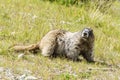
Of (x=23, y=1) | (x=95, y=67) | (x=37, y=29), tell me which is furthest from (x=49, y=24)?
(x=95, y=67)

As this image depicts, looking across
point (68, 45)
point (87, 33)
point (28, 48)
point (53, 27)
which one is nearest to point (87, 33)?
point (87, 33)

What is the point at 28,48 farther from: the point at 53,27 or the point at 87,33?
the point at 53,27

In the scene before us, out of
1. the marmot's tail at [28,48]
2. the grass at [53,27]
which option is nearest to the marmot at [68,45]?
the marmot's tail at [28,48]

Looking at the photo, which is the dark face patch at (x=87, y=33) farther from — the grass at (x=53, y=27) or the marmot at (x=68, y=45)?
the grass at (x=53, y=27)

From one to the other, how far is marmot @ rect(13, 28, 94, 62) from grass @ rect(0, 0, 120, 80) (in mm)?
205

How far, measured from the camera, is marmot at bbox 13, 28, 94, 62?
8.45 metres

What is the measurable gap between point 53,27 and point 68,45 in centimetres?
239

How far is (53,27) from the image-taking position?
10875 millimetres

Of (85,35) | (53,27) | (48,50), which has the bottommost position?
(48,50)

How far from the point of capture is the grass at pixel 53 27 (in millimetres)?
7542

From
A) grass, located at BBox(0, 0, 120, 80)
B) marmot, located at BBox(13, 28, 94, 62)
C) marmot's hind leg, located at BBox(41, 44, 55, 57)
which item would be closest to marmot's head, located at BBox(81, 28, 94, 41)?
marmot, located at BBox(13, 28, 94, 62)

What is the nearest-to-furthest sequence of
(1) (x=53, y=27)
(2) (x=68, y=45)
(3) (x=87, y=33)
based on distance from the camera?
(3) (x=87, y=33) < (2) (x=68, y=45) < (1) (x=53, y=27)

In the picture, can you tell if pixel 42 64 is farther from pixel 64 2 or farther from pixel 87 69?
pixel 64 2

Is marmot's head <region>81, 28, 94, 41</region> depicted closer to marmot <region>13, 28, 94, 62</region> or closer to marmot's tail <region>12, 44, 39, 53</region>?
marmot <region>13, 28, 94, 62</region>
